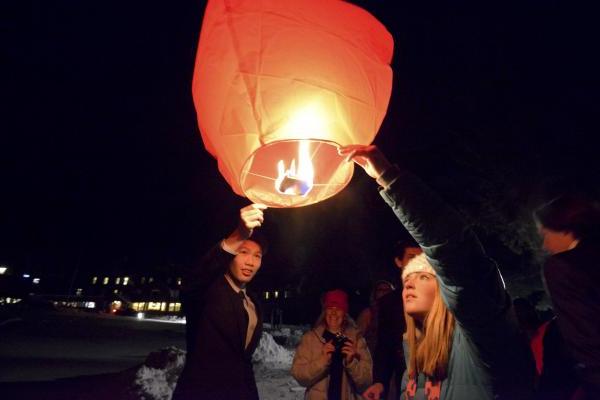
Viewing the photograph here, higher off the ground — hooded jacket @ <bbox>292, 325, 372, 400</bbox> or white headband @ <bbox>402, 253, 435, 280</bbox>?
white headband @ <bbox>402, 253, 435, 280</bbox>

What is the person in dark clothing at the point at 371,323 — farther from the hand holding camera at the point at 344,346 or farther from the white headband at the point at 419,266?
the white headband at the point at 419,266

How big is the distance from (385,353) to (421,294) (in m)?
1.83

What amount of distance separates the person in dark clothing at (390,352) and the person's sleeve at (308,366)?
49 cm

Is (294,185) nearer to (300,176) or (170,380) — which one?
(300,176)

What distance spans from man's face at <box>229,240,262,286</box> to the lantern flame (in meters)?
1.56

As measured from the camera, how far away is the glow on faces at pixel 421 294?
218 centimetres

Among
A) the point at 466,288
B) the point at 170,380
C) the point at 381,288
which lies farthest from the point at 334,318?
the point at 170,380

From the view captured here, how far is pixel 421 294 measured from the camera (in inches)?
86.3

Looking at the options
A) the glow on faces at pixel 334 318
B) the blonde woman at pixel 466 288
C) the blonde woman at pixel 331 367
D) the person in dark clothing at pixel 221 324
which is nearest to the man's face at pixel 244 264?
the person in dark clothing at pixel 221 324

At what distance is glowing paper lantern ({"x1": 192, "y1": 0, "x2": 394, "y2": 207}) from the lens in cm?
158

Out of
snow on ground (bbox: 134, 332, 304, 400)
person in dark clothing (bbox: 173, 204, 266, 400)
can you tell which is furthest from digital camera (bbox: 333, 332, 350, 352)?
snow on ground (bbox: 134, 332, 304, 400)

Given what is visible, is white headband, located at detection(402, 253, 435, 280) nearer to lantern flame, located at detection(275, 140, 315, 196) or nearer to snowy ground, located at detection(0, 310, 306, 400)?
lantern flame, located at detection(275, 140, 315, 196)

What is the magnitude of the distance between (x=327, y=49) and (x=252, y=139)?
52cm

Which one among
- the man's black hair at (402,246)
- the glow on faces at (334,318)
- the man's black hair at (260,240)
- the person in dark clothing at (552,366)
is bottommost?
the person in dark clothing at (552,366)
